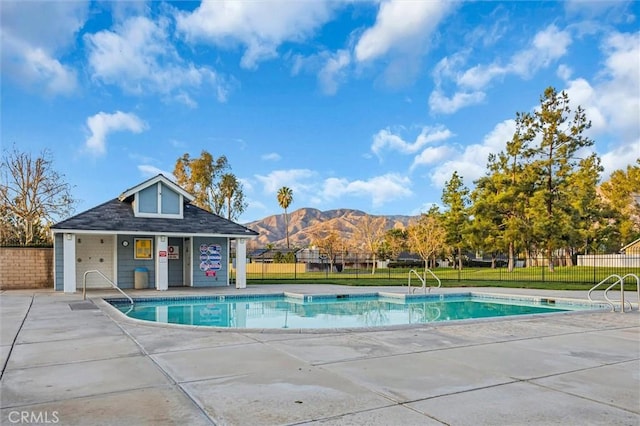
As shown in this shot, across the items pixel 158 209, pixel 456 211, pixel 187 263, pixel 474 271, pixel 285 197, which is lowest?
pixel 474 271

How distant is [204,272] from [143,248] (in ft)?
8.60

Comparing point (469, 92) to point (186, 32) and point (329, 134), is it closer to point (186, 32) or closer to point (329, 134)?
point (329, 134)

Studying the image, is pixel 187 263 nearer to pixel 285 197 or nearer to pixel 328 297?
pixel 328 297

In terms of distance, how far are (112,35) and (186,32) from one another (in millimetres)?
2895

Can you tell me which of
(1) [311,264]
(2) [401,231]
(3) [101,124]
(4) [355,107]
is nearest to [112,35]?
(3) [101,124]

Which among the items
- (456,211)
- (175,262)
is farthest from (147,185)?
(456,211)

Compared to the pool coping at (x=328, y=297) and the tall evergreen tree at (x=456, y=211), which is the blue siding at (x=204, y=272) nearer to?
the pool coping at (x=328, y=297)

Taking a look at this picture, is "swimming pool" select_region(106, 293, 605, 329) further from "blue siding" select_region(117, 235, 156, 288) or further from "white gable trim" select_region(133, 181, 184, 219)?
"white gable trim" select_region(133, 181, 184, 219)

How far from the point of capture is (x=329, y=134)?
33500mm

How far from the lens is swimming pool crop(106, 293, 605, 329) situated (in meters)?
11.4

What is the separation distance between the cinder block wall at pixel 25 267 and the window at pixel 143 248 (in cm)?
364

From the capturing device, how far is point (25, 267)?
18.3 metres

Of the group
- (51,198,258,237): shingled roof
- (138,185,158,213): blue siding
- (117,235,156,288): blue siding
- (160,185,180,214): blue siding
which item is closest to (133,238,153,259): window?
(117,235,156,288): blue siding

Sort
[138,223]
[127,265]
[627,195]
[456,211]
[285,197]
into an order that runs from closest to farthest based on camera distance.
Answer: [138,223]
[127,265]
[456,211]
[627,195]
[285,197]
